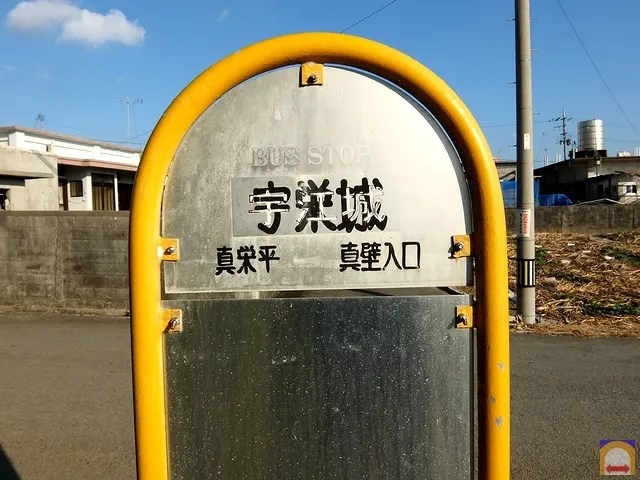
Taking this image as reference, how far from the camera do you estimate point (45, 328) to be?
314 inches

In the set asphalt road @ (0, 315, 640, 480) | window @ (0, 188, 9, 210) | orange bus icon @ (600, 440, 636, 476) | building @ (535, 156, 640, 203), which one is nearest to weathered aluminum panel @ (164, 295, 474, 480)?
asphalt road @ (0, 315, 640, 480)

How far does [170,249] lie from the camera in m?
1.61

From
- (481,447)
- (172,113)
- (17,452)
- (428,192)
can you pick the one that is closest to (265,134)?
(172,113)

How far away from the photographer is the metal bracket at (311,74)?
5.24ft

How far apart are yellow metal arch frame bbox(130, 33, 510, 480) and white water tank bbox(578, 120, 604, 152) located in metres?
34.4

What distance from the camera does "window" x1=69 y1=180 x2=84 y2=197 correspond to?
66.5 ft

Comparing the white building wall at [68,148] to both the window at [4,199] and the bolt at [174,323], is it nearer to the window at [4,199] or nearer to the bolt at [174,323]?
the window at [4,199]

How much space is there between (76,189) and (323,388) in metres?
21.1

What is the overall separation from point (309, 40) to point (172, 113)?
1.49 ft

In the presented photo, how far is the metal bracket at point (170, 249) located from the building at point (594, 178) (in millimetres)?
27860

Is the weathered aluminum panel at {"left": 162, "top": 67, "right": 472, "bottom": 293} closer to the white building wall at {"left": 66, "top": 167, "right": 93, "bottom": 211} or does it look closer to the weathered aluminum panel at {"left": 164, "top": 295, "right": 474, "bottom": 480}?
the weathered aluminum panel at {"left": 164, "top": 295, "right": 474, "bottom": 480}

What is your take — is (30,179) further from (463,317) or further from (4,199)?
(463,317)

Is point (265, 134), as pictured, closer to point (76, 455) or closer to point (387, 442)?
point (387, 442)

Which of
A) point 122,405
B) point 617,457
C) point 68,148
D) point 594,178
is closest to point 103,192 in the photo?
point 68,148
